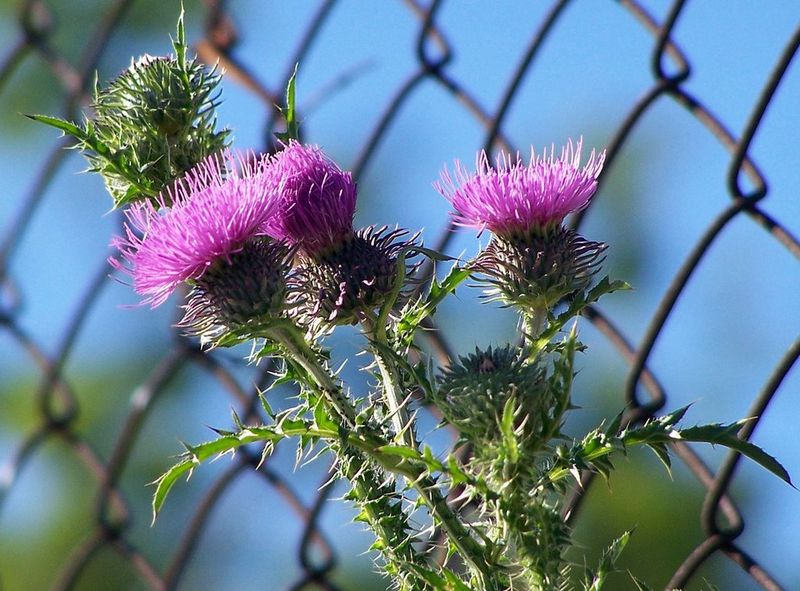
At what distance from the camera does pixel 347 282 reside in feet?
3.55

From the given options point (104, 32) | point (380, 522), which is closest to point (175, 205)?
point (380, 522)

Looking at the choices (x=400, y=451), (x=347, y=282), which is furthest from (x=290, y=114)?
(x=400, y=451)

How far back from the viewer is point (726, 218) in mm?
1564

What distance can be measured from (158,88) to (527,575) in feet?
2.14

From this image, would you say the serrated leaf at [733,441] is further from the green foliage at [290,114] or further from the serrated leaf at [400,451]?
the green foliage at [290,114]

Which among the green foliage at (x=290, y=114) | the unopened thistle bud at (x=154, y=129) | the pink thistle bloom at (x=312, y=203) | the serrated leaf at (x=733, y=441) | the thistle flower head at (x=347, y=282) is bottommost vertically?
the serrated leaf at (x=733, y=441)

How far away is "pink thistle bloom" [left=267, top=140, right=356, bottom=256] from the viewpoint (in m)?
1.12

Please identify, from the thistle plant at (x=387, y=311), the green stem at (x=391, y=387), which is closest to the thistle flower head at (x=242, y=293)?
the thistle plant at (x=387, y=311)

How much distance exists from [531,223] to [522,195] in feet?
0.10

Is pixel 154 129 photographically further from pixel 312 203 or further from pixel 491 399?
pixel 491 399

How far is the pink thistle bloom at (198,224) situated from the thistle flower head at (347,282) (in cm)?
8

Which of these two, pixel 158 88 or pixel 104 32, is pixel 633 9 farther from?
pixel 104 32

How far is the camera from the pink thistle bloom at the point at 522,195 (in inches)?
45.4

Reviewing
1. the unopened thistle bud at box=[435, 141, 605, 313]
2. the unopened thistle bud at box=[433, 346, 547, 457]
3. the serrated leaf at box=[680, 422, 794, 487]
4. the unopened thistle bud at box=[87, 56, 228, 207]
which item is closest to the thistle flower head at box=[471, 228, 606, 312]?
the unopened thistle bud at box=[435, 141, 605, 313]
